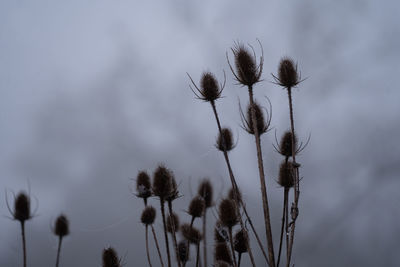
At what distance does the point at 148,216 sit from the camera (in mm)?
7102

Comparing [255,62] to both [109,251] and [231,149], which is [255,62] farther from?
[109,251]

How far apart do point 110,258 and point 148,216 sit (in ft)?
3.80

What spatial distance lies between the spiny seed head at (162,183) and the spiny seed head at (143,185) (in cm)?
118

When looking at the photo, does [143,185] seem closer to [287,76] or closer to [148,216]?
[148,216]

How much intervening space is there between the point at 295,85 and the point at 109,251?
4.49m

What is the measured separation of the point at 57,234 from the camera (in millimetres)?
7008

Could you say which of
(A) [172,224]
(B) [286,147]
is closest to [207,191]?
(B) [286,147]

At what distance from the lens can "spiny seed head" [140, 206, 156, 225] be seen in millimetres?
7098

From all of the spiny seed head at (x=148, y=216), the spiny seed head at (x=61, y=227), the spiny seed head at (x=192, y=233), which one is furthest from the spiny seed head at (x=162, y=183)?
the spiny seed head at (x=61, y=227)

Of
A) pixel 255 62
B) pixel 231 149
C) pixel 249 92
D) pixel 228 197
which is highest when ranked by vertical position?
pixel 255 62

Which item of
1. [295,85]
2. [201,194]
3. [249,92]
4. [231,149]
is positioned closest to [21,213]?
[201,194]

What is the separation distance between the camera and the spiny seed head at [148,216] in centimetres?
710

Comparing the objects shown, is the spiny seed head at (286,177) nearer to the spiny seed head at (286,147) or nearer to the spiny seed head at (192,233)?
the spiny seed head at (286,147)

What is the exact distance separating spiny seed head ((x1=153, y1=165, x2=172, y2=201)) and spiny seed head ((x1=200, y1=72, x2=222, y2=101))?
4.25ft
